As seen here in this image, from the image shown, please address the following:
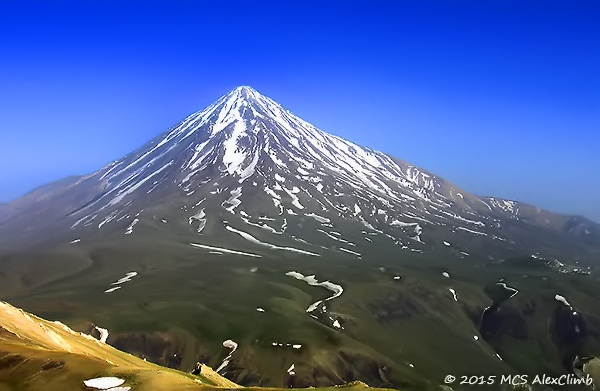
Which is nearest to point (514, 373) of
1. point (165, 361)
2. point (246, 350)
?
point (246, 350)

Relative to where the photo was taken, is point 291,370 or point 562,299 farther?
point 562,299

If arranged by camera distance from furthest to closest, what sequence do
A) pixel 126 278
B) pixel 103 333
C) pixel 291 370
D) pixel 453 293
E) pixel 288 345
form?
pixel 126 278, pixel 453 293, pixel 103 333, pixel 288 345, pixel 291 370

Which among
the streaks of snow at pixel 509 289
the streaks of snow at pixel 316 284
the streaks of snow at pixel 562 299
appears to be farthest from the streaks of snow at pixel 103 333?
the streaks of snow at pixel 562 299

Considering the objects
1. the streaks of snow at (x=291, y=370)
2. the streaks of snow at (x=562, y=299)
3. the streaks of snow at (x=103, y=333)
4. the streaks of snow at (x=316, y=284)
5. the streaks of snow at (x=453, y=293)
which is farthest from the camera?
the streaks of snow at (x=453, y=293)

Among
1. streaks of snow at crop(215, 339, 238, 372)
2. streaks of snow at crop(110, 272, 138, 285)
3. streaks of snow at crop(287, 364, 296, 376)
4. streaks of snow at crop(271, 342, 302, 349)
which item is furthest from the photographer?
streaks of snow at crop(110, 272, 138, 285)

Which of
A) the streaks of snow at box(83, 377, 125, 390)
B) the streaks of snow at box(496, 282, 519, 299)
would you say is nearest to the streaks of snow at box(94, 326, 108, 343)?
the streaks of snow at box(83, 377, 125, 390)

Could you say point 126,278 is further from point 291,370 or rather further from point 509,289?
point 509,289

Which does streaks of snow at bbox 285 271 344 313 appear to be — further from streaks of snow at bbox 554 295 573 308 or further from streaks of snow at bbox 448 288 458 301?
streaks of snow at bbox 554 295 573 308

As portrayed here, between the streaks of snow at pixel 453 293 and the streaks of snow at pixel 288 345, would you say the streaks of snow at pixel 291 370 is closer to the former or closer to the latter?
the streaks of snow at pixel 288 345

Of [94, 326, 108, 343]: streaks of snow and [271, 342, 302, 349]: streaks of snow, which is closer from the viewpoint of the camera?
[271, 342, 302, 349]: streaks of snow

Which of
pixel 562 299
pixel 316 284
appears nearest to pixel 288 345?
pixel 316 284
